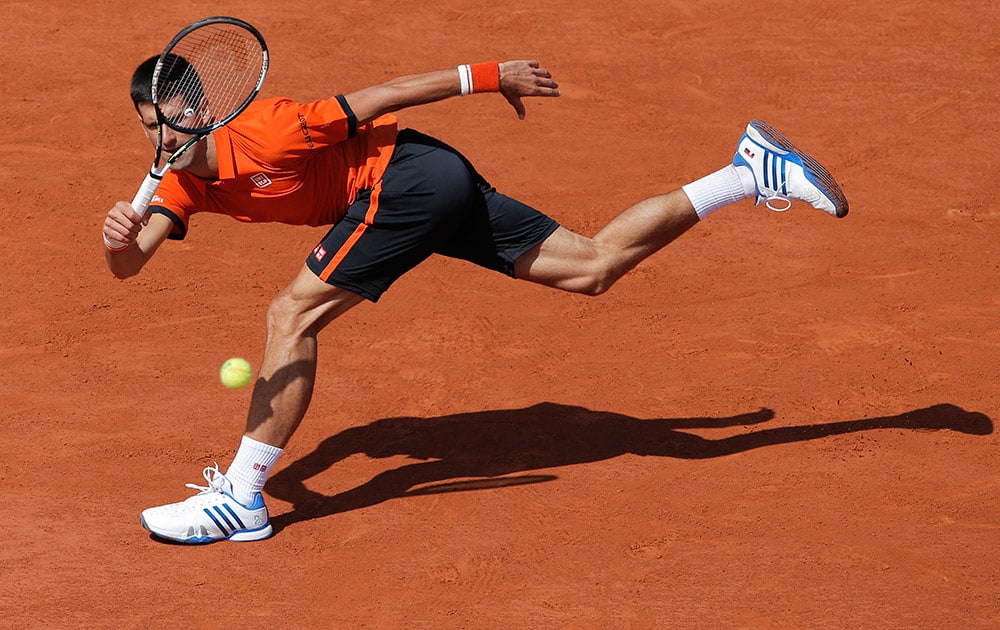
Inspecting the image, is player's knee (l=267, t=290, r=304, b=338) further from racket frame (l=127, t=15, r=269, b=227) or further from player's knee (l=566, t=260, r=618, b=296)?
player's knee (l=566, t=260, r=618, b=296)

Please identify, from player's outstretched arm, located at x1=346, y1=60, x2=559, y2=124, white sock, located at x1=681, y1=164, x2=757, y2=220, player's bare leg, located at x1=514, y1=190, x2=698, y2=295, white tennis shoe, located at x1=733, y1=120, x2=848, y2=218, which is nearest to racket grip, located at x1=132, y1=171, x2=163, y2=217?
player's outstretched arm, located at x1=346, y1=60, x2=559, y2=124

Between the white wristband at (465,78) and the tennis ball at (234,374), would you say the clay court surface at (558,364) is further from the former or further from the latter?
the white wristband at (465,78)

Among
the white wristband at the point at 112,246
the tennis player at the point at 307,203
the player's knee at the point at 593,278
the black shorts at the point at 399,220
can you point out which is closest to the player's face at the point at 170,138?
the tennis player at the point at 307,203

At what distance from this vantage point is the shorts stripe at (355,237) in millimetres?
5676

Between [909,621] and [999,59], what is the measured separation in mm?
6715

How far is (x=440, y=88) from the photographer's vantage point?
221 inches

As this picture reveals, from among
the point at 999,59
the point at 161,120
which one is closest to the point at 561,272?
the point at 161,120

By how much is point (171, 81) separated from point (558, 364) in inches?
105

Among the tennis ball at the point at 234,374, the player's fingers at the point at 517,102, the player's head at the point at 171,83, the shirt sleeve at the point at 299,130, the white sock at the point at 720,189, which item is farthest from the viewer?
the white sock at the point at 720,189

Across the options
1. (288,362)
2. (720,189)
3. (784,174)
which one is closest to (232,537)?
(288,362)

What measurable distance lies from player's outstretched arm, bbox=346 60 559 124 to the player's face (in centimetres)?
68

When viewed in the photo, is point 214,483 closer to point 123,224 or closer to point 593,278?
point 123,224

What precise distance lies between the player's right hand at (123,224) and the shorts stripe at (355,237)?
80 cm

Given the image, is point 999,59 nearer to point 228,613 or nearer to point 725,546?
point 725,546
